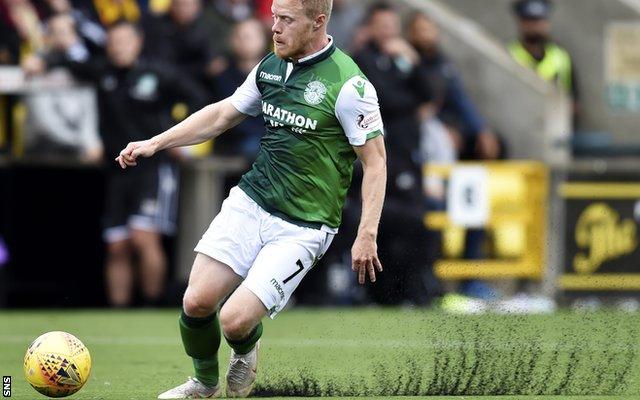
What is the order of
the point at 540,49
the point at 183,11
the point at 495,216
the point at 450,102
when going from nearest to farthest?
the point at 183,11 < the point at 495,216 < the point at 450,102 < the point at 540,49

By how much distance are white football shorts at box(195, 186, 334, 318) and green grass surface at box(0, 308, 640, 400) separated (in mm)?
819

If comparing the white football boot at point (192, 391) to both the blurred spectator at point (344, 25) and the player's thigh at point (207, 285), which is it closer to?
the player's thigh at point (207, 285)

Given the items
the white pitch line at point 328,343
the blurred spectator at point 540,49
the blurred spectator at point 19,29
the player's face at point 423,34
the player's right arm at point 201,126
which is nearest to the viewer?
the player's right arm at point 201,126

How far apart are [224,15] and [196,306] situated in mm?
9489

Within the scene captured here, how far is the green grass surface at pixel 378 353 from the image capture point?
9156mm

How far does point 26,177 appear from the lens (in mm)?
16859

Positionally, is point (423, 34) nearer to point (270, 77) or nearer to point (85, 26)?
point (85, 26)

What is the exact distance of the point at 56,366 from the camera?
26.8ft

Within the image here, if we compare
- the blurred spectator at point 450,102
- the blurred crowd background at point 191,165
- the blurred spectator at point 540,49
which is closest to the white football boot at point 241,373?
the blurred crowd background at point 191,165

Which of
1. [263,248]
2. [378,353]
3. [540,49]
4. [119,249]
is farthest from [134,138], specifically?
[263,248]

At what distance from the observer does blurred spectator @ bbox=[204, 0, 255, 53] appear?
17.4 metres

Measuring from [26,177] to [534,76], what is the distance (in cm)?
597

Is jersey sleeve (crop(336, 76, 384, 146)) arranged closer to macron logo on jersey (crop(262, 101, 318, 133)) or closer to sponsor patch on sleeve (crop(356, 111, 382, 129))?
sponsor patch on sleeve (crop(356, 111, 382, 129))

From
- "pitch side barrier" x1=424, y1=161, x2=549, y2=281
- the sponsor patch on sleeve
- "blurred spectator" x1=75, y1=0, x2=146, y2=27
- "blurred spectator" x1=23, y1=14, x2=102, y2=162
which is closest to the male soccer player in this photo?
the sponsor patch on sleeve
